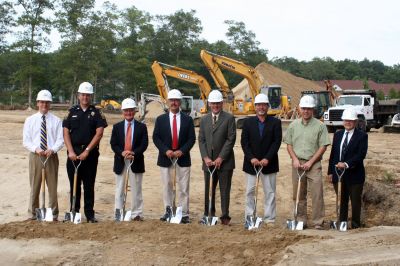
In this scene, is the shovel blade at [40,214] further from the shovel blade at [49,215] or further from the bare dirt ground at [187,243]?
the bare dirt ground at [187,243]

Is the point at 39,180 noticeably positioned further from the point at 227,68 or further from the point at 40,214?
the point at 227,68

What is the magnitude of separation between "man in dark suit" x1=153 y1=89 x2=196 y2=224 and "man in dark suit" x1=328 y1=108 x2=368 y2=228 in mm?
2121

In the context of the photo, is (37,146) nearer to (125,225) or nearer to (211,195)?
(125,225)

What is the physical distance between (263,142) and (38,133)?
10.7ft

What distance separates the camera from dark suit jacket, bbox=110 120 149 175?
332 inches

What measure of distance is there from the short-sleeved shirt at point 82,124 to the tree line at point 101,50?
4084 centimetres

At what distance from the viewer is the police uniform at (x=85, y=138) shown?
27.1 ft

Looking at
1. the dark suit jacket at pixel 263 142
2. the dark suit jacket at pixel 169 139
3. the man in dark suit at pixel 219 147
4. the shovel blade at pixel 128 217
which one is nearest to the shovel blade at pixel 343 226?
the dark suit jacket at pixel 263 142

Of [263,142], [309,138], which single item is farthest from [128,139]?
[309,138]

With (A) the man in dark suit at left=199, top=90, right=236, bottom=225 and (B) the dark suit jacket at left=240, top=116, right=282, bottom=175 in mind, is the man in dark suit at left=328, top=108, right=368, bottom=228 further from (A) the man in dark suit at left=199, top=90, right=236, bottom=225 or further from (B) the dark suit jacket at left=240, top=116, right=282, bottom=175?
(A) the man in dark suit at left=199, top=90, right=236, bottom=225

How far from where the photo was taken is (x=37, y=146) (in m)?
8.26

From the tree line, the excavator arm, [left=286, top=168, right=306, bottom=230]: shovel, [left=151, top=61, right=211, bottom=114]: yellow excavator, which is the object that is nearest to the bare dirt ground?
[left=286, top=168, right=306, bottom=230]: shovel

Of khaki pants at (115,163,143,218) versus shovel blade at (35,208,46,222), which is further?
khaki pants at (115,163,143,218)

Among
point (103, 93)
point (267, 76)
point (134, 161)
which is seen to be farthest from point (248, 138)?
point (103, 93)
